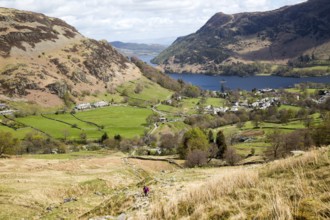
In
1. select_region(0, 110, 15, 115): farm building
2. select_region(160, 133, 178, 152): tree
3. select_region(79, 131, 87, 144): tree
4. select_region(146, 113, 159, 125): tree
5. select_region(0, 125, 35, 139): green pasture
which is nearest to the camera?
select_region(160, 133, 178, 152): tree

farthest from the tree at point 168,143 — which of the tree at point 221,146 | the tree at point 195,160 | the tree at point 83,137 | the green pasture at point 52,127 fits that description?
the tree at point 195,160

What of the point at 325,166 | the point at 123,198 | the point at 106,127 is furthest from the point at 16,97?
the point at 325,166

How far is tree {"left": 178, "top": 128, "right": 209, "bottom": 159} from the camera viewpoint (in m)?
91.1

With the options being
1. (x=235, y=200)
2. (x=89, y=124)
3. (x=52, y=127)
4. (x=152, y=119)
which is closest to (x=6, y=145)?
(x=52, y=127)

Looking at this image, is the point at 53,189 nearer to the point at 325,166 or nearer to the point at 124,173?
the point at 124,173

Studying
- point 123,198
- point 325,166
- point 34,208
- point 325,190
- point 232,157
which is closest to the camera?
point 325,190

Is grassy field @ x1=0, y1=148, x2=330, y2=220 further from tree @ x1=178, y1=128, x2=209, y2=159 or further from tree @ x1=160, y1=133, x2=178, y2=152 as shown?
tree @ x1=160, y1=133, x2=178, y2=152

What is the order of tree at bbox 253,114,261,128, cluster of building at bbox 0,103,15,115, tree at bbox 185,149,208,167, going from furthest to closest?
cluster of building at bbox 0,103,15,115 → tree at bbox 253,114,261,128 → tree at bbox 185,149,208,167

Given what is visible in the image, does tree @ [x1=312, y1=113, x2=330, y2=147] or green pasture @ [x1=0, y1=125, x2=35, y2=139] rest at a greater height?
tree @ [x1=312, y1=113, x2=330, y2=147]

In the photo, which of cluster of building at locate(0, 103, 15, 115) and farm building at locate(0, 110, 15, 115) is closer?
farm building at locate(0, 110, 15, 115)

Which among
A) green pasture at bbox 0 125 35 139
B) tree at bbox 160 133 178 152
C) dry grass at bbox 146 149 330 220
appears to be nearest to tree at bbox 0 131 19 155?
green pasture at bbox 0 125 35 139

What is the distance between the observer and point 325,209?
8.75 metres

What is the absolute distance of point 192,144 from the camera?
97.9 metres

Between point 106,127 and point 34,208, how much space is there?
137822 mm
